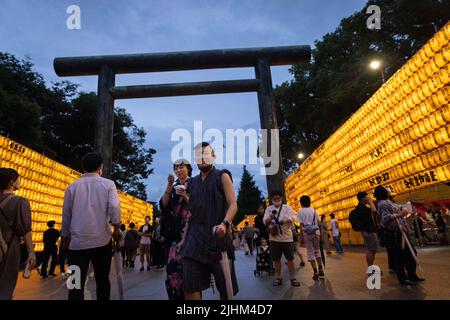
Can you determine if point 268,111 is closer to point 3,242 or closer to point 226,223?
Result: point 226,223

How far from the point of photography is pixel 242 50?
6.88 metres

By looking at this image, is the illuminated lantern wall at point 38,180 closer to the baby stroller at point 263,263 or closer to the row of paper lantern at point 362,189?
the baby stroller at point 263,263

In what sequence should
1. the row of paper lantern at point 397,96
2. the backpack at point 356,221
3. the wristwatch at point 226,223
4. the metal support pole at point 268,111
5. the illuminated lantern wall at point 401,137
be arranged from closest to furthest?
the wristwatch at point 226,223 → the backpack at point 356,221 → the metal support pole at point 268,111 → the row of paper lantern at point 397,96 → the illuminated lantern wall at point 401,137

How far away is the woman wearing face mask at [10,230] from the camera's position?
2920 mm

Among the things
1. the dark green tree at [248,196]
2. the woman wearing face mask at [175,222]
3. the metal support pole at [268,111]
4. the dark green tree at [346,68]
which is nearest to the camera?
the woman wearing face mask at [175,222]

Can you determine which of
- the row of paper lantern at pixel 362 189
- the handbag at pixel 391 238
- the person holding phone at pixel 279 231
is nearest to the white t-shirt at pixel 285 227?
the person holding phone at pixel 279 231

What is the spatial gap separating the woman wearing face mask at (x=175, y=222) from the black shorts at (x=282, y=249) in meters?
3.06

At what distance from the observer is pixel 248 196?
66.1 metres

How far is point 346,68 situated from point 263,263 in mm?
19795

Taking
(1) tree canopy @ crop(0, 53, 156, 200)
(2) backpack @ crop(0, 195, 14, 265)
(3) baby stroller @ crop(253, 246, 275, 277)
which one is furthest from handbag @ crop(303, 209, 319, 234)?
(1) tree canopy @ crop(0, 53, 156, 200)

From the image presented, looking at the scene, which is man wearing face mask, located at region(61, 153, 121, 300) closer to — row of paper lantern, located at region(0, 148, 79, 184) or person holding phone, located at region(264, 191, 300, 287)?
person holding phone, located at region(264, 191, 300, 287)

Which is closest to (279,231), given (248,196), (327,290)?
(327,290)

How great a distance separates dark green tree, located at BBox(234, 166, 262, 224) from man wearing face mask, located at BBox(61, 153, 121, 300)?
61206 mm

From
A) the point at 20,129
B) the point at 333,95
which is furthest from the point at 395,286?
the point at 20,129
